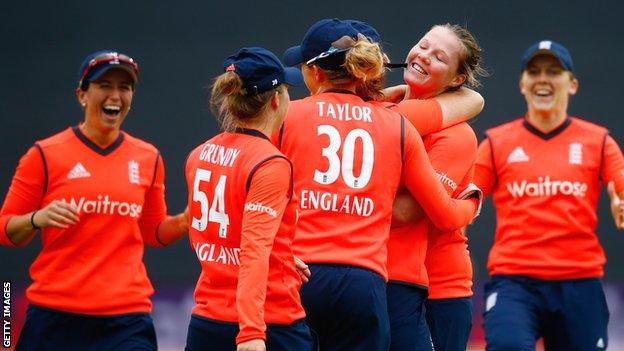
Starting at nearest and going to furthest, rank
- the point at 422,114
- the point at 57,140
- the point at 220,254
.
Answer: the point at 220,254 < the point at 422,114 < the point at 57,140

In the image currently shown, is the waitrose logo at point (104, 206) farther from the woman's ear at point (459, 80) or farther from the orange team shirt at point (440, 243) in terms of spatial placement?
the woman's ear at point (459, 80)

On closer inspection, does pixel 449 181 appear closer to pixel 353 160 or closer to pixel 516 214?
pixel 353 160

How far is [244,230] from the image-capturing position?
4.15 m

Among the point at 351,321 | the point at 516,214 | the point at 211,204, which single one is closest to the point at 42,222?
the point at 211,204

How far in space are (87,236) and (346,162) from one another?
1.44 m

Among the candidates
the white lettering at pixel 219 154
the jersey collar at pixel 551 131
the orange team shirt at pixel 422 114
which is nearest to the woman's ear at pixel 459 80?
the orange team shirt at pixel 422 114

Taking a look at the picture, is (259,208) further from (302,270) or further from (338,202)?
(338,202)

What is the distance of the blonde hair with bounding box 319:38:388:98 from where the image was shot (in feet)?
15.1

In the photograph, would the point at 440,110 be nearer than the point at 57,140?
Yes

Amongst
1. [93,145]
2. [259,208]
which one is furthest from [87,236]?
[259,208]

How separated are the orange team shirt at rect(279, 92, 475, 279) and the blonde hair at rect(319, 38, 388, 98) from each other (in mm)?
108

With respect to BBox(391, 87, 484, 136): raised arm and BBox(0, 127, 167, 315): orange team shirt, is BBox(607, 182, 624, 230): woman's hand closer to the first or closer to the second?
BBox(391, 87, 484, 136): raised arm

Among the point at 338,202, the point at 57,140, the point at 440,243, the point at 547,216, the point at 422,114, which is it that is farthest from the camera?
the point at 547,216

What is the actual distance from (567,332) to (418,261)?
71.7 inches
